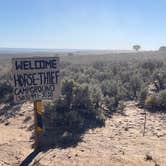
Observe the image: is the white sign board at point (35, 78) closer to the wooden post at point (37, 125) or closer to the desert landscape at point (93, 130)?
the wooden post at point (37, 125)

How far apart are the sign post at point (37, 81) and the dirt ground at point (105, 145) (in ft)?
3.01

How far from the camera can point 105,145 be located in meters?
9.87

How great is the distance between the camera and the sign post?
9547mm

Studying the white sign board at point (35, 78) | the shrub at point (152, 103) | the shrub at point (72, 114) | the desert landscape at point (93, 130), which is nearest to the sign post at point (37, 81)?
the white sign board at point (35, 78)

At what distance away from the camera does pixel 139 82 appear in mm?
17500

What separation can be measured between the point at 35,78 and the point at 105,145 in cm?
310

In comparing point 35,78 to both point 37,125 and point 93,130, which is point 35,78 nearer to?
point 37,125

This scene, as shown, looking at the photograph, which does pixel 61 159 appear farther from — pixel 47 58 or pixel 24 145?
pixel 47 58

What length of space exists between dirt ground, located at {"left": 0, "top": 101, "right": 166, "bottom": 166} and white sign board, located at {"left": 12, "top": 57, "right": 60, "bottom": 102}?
1.75 metres

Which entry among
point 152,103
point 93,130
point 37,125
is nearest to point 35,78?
point 37,125

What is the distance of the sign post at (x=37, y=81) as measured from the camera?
955 cm

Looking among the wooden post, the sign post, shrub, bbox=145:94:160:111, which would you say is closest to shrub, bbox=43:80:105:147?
the wooden post

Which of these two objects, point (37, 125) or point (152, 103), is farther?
point (152, 103)

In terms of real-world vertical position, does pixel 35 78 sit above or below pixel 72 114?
above
